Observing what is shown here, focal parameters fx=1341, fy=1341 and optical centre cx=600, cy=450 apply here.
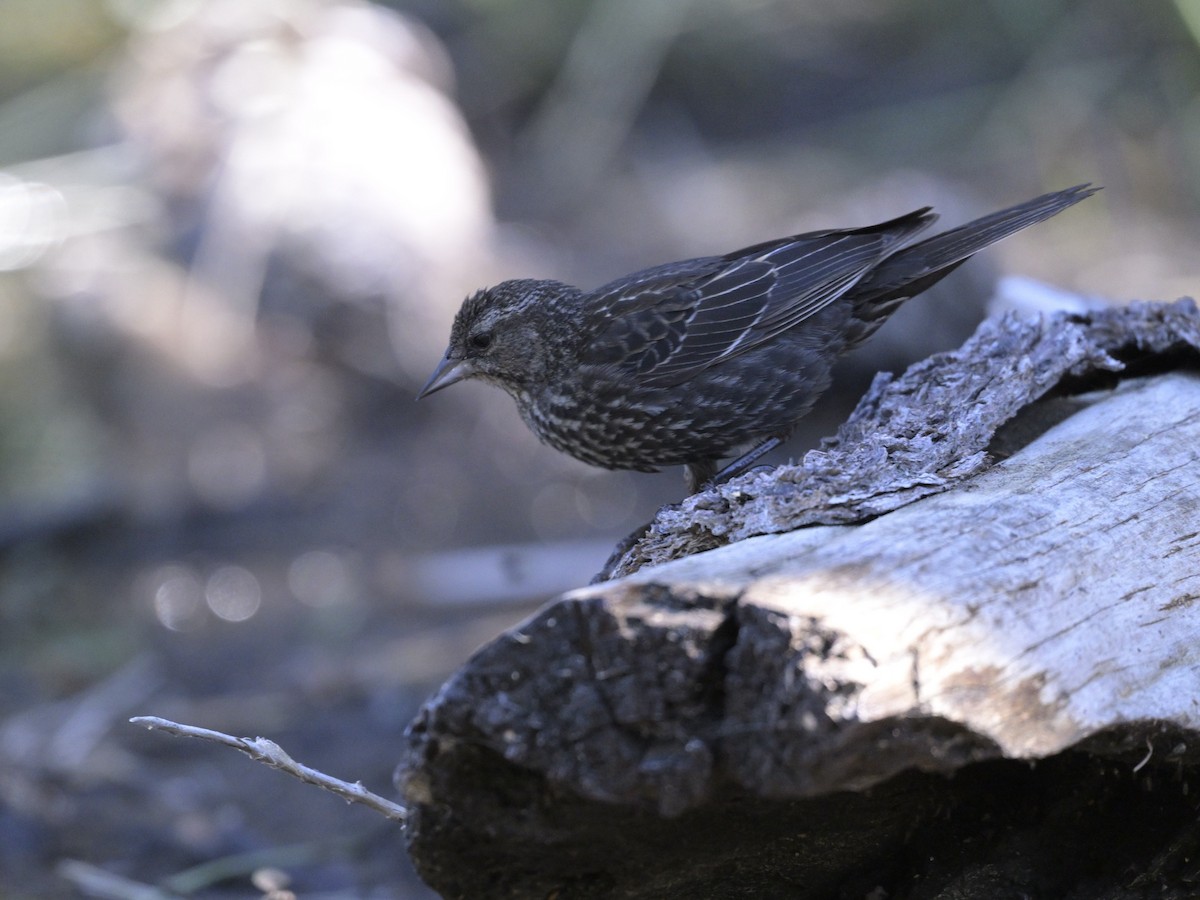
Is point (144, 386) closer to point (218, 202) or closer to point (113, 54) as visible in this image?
point (218, 202)

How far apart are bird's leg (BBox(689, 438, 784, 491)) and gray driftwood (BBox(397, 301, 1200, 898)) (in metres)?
1.02

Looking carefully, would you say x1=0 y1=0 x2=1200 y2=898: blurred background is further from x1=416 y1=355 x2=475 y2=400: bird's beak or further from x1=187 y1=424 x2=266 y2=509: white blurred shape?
x1=416 y1=355 x2=475 y2=400: bird's beak

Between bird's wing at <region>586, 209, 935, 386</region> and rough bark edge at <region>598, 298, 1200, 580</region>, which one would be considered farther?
bird's wing at <region>586, 209, 935, 386</region>

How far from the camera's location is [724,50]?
10.2 m

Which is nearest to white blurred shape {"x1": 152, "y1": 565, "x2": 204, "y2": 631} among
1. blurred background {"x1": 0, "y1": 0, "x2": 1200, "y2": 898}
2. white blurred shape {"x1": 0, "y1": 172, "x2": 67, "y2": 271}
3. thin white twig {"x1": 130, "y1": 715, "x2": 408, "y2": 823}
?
blurred background {"x1": 0, "y1": 0, "x2": 1200, "y2": 898}

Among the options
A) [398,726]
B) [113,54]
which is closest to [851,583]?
[398,726]

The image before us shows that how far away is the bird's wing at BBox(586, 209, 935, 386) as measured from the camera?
169 inches

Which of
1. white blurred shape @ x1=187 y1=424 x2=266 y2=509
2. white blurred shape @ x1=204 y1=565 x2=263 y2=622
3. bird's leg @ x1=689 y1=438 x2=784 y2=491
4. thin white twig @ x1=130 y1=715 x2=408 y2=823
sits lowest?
thin white twig @ x1=130 y1=715 x2=408 y2=823

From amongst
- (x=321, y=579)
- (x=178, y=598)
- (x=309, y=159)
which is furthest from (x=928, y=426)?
(x=309, y=159)

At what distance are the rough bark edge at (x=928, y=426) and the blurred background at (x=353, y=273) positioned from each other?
3.53 ft

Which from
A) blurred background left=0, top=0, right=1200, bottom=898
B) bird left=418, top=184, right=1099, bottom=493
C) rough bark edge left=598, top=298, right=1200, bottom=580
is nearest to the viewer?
rough bark edge left=598, top=298, right=1200, bottom=580

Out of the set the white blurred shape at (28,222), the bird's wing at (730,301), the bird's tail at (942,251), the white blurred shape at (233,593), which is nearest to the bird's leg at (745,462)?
the bird's wing at (730,301)

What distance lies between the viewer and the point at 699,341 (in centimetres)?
436

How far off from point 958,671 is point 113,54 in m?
9.25
